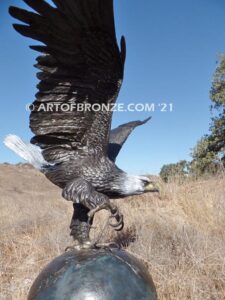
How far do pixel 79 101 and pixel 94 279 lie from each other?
146 cm

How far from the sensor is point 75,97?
10.6 feet

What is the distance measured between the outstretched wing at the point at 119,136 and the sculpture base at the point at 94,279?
1253 mm

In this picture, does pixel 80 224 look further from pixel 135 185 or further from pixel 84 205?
pixel 135 185

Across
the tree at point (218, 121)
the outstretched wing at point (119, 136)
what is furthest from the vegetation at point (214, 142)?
the outstretched wing at point (119, 136)

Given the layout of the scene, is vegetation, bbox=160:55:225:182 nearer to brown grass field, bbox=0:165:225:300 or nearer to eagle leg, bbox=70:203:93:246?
brown grass field, bbox=0:165:225:300

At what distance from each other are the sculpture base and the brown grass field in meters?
1.84

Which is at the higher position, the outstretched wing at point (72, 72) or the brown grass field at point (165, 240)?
the outstretched wing at point (72, 72)

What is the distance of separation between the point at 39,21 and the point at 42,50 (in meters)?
0.25

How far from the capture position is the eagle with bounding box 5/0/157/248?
9.61 feet

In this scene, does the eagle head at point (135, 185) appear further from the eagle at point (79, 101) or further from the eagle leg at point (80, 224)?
the eagle leg at point (80, 224)

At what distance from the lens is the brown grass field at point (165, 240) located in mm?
4637

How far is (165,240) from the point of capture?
19.7 ft

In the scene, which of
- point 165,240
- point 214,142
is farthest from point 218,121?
point 165,240

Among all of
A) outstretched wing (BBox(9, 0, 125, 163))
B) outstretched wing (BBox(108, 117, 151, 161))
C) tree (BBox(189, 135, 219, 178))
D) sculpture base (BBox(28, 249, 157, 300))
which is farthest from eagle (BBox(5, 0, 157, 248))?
tree (BBox(189, 135, 219, 178))
